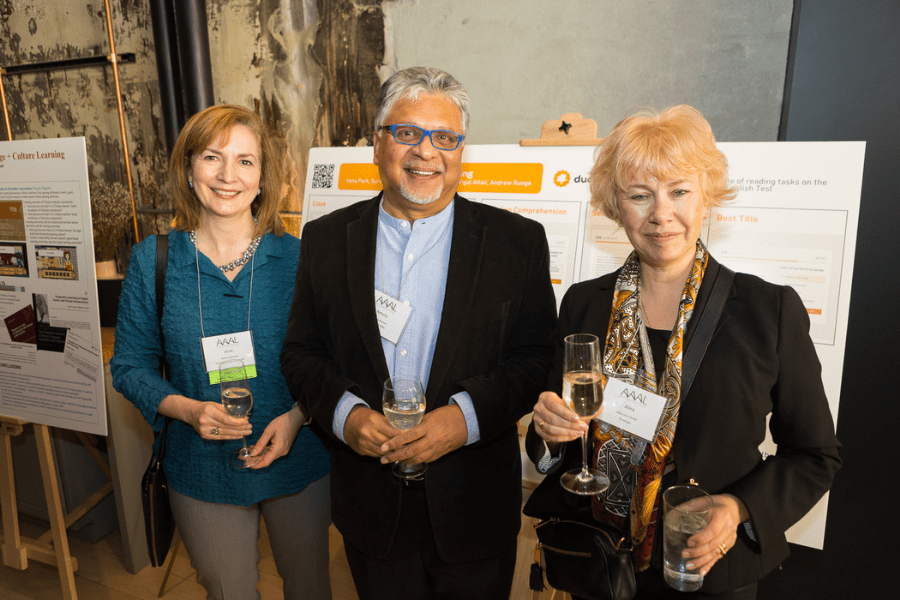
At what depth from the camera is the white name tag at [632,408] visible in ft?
3.87

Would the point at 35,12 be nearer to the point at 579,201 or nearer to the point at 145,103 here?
the point at 145,103

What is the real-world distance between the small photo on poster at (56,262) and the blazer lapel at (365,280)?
4.43ft

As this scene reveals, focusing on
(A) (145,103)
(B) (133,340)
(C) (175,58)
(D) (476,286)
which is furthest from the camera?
(A) (145,103)

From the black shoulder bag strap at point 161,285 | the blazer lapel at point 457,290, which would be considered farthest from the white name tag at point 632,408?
the black shoulder bag strap at point 161,285

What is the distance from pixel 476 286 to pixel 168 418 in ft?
3.68

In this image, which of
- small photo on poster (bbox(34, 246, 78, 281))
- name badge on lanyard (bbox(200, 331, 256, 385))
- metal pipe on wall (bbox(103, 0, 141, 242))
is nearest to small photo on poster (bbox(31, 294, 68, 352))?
small photo on poster (bbox(34, 246, 78, 281))

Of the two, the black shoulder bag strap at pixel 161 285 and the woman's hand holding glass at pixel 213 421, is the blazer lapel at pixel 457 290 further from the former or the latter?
the black shoulder bag strap at pixel 161 285

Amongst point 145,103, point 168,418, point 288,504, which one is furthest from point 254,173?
point 145,103

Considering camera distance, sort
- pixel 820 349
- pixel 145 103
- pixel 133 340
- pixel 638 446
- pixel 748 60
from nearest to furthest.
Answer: pixel 638 446, pixel 133 340, pixel 820 349, pixel 748 60, pixel 145 103

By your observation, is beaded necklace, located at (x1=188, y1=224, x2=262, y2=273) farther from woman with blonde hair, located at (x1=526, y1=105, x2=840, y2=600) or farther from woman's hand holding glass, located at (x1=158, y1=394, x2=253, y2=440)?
woman with blonde hair, located at (x1=526, y1=105, x2=840, y2=600)

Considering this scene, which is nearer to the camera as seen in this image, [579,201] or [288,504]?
[288,504]

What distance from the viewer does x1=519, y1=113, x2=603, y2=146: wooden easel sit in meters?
2.31

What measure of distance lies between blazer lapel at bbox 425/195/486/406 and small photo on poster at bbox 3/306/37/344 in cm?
193

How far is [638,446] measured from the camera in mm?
1249
